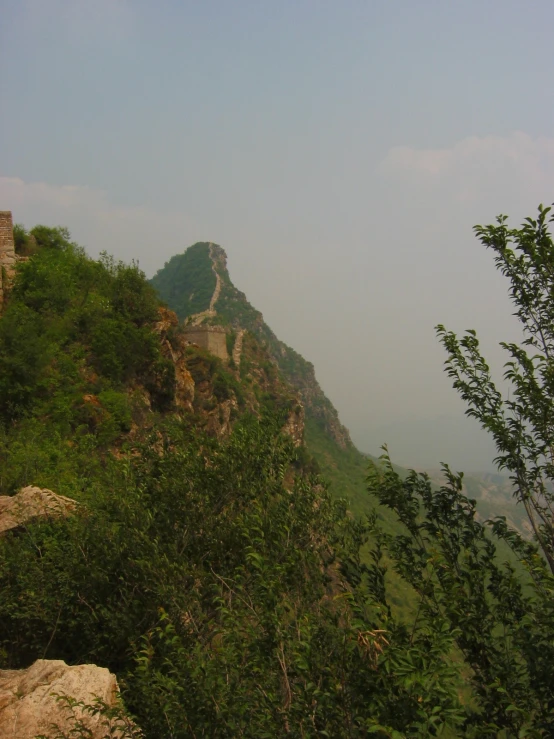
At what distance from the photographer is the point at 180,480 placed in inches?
391

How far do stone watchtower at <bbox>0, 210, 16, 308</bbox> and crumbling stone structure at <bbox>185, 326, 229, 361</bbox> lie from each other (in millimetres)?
24951

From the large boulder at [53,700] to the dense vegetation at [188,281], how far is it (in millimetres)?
91233

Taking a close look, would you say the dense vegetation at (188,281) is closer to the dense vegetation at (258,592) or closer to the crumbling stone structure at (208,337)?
the crumbling stone structure at (208,337)

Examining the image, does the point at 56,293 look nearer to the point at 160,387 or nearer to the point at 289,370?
the point at 160,387

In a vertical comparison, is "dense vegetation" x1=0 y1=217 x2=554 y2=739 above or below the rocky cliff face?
below

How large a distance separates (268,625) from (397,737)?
2.26m

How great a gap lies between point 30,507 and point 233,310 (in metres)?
89.9

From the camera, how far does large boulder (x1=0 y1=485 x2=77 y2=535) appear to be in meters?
11.8

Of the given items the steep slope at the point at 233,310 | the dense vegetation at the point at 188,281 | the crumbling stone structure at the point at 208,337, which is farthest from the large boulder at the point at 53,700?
the dense vegetation at the point at 188,281

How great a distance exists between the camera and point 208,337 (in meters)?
50.9

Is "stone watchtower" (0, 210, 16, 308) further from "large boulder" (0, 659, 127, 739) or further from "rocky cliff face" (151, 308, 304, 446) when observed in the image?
"large boulder" (0, 659, 127, 739)

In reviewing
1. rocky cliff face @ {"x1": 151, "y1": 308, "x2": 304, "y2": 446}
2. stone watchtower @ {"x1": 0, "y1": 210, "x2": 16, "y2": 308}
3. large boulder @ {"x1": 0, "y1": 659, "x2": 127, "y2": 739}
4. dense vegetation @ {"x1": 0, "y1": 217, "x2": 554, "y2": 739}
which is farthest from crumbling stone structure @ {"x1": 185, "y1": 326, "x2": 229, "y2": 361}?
large boulder @ {"x1": 0, "y1": 659, "x2": 127, "y2": 739}

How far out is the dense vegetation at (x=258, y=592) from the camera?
5145mm

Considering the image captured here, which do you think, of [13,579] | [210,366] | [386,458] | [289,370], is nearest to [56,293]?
[210,366]
